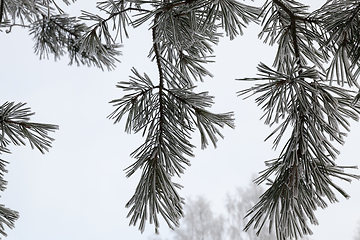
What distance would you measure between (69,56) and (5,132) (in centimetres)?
63

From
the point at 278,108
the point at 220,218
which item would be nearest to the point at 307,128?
the point at 278,108

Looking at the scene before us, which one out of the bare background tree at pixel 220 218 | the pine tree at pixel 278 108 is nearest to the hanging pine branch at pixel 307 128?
the pine tree at pixel 278 108

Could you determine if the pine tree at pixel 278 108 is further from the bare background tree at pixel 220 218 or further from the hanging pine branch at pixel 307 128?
the bare background tree at pixel 220 218

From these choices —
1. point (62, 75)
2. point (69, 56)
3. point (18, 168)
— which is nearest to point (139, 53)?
point (62, 75)

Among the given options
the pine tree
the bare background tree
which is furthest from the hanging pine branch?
the bare background tree

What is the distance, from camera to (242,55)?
7844 millimetres

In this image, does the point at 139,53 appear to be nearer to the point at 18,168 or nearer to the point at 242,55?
the point at 242,55

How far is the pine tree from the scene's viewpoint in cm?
31

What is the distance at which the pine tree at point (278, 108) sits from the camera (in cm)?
31

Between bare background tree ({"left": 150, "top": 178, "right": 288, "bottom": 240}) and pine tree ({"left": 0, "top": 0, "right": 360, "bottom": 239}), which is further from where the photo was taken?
bare background tree ({"left": 150, "top": 178, "right": 288, "bottom": 240})

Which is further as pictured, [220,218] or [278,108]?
[220,218]

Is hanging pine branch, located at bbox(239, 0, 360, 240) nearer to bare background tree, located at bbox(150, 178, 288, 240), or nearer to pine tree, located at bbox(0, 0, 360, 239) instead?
pine tree, located at bbox(0, 0, 360, 239)

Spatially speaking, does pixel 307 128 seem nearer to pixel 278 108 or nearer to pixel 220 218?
pixel 278 108

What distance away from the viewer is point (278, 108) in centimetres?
Answer: 33
